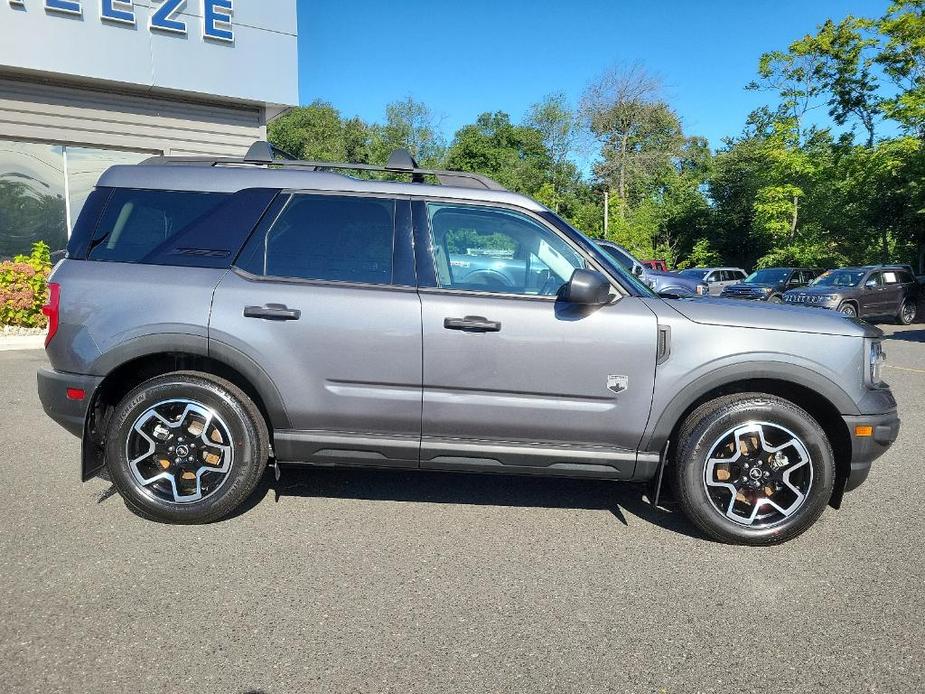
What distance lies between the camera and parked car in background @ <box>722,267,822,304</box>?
2112cm

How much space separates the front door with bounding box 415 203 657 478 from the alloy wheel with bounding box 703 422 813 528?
0.47 meters

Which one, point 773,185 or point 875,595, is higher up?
point 773,185

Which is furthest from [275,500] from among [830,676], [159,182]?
[830,676]

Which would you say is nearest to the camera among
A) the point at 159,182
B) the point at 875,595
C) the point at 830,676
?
the point at 830,676

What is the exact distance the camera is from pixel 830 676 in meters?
2.47

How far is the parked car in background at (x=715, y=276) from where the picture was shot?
974 inches

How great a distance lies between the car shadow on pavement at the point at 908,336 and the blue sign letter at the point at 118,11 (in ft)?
52.7

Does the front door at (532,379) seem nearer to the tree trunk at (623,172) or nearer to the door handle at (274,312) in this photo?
the door handle at (274,312)

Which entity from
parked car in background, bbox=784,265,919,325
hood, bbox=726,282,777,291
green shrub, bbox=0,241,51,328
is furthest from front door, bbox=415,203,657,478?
hood, bbox=726,282,777,291

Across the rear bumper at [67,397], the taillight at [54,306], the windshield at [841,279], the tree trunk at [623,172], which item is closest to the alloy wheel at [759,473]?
the rear bumper at [67,397]

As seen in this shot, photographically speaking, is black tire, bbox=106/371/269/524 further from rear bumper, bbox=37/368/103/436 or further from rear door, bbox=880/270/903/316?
rear door, bbox=880/270/903/316

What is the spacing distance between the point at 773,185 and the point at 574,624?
34.6m

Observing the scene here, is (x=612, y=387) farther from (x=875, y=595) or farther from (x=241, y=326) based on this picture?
(x=241, y=326)

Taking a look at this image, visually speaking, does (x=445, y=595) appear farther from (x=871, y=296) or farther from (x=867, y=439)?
(x=871, y=296)
